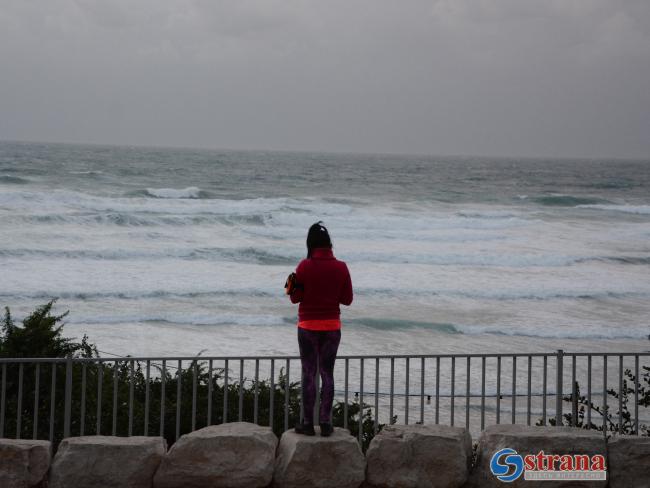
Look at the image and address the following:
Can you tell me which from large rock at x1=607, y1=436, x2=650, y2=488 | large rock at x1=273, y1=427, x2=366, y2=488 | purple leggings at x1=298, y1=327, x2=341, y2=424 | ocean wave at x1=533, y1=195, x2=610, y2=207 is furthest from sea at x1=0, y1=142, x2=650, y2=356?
large rock at x1=607, y1=436, x2=650, y2=488

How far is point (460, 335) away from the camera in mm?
19125

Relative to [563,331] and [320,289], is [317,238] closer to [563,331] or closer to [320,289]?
[320,289]

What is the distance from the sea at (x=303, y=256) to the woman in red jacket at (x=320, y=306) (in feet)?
32.3

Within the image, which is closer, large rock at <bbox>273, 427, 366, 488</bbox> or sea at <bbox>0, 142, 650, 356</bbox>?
large rock at <bbox>273, 427, 366, 488</bbox>

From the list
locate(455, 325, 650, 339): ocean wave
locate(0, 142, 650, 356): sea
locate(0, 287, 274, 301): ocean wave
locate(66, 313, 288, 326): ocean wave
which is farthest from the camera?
locate(0, 287, 274, 301): ocean wave

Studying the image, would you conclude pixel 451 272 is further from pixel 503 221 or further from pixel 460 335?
pixel 503 221

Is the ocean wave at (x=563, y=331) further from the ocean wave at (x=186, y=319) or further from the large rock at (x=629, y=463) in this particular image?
the large rock at (x=629, y=463)

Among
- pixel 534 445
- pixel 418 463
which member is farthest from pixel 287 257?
pixel 534 445

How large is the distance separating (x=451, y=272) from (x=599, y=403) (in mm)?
16885

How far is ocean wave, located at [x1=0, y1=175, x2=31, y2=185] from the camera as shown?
54.2 meters

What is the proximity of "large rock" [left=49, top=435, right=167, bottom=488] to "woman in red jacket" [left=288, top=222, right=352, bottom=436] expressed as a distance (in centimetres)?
104

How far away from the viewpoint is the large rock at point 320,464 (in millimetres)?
5773

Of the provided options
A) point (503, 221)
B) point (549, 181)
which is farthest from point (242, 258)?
point (549, 181)

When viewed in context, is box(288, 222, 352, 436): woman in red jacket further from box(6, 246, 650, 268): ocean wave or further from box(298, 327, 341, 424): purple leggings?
box(6, 246, 650, 268): ocean wave
